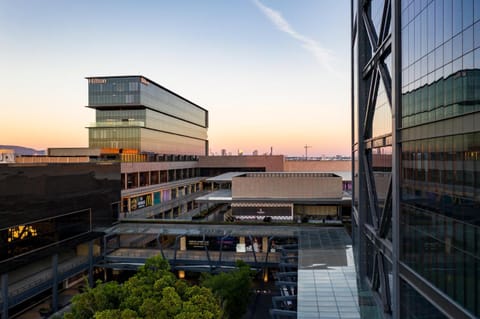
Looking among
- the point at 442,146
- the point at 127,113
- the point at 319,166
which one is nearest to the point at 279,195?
the point at 442,146

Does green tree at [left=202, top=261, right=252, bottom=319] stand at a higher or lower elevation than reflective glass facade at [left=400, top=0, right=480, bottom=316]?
lower

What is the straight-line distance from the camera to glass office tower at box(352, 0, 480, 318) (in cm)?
1296

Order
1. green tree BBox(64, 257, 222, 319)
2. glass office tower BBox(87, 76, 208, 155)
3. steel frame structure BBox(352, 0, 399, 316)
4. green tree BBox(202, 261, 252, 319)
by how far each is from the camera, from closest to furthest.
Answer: green tree BBox(64, 257, 222, 319) < steel frame structure BBox(352, 0, 399, 316) < green tree BBox(202, 261, 252, 319) < glass office tower BBox(87, 76, 208, 155)

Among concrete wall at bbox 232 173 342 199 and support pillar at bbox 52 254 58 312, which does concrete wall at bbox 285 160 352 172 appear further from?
support pillar at bbox 52 254 58 312

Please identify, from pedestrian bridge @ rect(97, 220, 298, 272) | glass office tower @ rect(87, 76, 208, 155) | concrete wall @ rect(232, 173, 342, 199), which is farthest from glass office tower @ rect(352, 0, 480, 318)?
glass office tower @ rect(87, 76, 208, 155)

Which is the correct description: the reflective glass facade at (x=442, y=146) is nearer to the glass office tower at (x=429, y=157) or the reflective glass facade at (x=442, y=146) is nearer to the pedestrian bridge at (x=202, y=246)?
the glass office tower at (x=429, y=157)

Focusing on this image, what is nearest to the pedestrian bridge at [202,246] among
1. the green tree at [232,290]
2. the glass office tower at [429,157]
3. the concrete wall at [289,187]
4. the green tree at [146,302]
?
the concrete wall at [289,187]

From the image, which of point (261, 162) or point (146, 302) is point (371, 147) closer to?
point (146, 302)

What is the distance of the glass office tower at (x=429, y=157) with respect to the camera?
42.5 ft

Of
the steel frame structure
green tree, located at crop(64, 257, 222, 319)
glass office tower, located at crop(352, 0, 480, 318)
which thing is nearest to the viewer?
glass office tower, located at crop(352, 0, 480, 318)

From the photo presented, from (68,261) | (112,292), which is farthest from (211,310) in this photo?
(68,261)

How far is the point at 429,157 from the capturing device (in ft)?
53.4

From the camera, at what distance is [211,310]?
20047 millimetres

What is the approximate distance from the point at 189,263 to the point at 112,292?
1802cm
